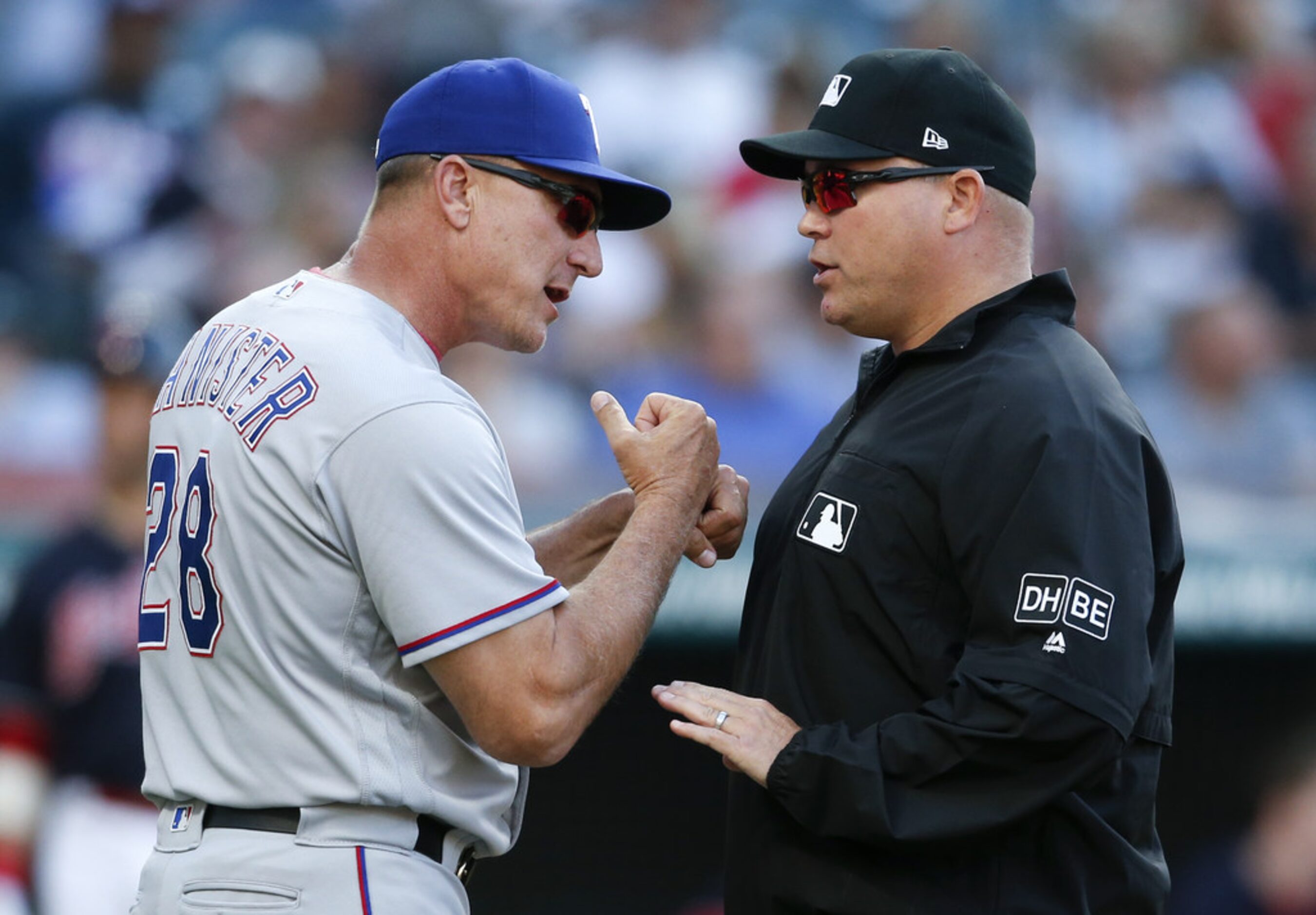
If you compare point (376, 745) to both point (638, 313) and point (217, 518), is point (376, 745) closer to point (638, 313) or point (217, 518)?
point (217, 518)

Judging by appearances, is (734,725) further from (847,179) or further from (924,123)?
(924,123)

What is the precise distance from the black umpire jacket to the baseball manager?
0.32 metres

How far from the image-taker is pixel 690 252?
6527mm

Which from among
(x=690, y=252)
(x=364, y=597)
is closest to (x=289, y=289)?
(x=364, y=597)

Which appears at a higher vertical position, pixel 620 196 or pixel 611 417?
pixel 620 196

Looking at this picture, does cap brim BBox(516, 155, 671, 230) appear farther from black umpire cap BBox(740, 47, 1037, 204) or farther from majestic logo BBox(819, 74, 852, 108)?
majestic logo BBox(819, 74, 852, 108)

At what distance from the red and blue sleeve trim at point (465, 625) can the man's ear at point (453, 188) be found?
28.4 inches

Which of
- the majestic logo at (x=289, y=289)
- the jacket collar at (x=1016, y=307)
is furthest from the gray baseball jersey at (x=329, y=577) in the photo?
the jacket collar at (x=1016, y=307)

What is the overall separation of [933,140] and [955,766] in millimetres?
1095

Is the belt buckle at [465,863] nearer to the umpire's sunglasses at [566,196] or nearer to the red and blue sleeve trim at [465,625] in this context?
the red and blue sleeve trim at [465,625]

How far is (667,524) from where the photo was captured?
8.84ft

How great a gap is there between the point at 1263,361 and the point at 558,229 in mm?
4363

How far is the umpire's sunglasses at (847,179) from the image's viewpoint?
2.74 metres

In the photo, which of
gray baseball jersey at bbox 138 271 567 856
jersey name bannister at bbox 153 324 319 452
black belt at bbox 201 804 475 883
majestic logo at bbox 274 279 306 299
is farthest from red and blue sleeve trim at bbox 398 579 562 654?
majestic logo at bbox 274 279 306 299
